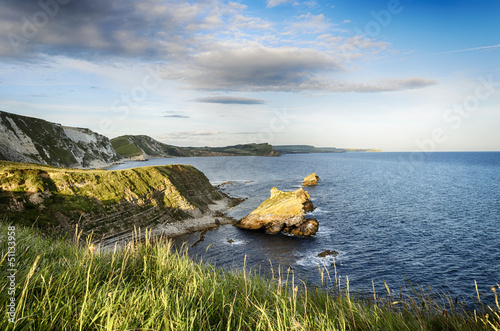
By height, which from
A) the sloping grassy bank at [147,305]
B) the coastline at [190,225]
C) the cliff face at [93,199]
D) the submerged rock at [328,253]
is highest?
the sloping grassy bank at [147,305]

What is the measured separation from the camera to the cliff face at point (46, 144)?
320 ft

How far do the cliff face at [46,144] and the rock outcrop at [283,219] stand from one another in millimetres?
89592

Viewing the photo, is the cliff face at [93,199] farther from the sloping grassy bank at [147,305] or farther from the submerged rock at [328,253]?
the submerged rock at [328,253]

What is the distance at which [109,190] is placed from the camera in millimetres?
48188

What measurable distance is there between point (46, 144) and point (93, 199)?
4172 inches

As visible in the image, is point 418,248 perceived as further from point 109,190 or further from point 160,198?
point 109,190

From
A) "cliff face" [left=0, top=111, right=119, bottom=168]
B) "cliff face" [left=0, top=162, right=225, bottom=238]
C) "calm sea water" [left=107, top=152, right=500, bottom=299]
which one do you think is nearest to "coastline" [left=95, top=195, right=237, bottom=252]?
"cliff face" [left=0, top=162, right=225, bottom=238]

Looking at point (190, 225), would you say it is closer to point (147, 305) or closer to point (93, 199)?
point (93, 199)

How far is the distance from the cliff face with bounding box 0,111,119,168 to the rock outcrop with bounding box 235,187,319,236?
294 ft

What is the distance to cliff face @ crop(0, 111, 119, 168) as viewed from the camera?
97500 millimetres

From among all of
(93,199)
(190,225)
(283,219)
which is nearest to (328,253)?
(283,219)

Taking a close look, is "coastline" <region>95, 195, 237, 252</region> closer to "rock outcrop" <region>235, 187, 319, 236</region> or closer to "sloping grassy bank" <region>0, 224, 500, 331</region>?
"rock outcrop" <region>235, 187, 319, 236</region>

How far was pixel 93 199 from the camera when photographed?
44.3 meters

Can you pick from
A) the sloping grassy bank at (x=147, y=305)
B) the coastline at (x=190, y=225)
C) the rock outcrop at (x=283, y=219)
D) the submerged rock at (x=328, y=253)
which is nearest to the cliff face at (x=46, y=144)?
the coastline at (x=190, y=225)
